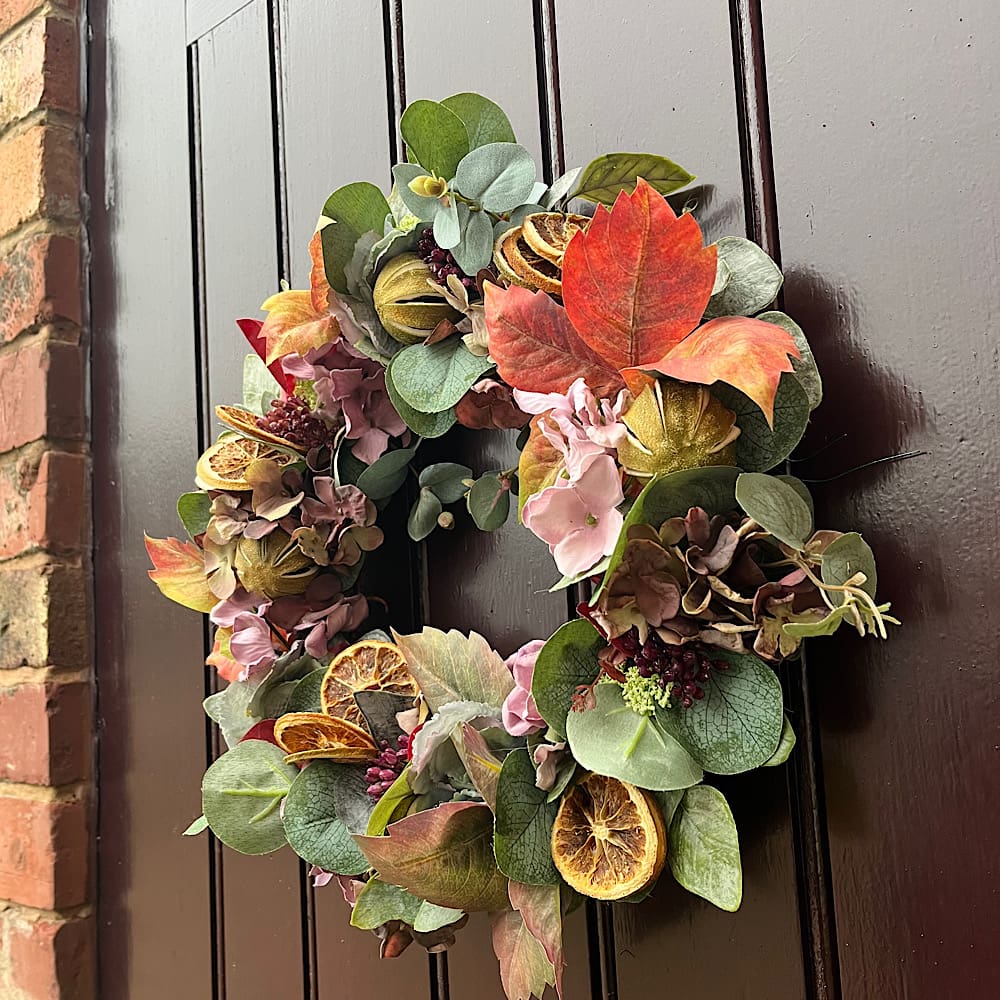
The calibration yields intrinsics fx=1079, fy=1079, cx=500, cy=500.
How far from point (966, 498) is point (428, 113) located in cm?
32

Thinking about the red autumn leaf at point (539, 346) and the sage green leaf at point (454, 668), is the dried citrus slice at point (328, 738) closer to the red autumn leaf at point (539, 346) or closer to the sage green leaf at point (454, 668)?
the sage green leaf at point (454, 668)

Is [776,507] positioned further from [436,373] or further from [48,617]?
[48,617]

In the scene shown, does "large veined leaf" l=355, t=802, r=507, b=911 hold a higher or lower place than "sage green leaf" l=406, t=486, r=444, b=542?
lower

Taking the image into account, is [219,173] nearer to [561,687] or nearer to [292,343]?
[292,343]

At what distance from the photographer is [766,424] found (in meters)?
0.46

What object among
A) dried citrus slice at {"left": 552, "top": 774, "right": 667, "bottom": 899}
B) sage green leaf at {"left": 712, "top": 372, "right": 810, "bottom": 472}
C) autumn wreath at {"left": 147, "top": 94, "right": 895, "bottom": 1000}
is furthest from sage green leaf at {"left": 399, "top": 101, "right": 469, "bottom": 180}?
dried citrus slice at {"left": 552, "top": 774, "right": 667, "bottom": 899}

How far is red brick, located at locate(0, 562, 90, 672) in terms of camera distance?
91 centimetres

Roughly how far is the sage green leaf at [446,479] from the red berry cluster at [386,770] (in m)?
0.15

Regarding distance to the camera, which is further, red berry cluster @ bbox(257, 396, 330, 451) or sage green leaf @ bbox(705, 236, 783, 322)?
red berry cluster @ bbox(257, 396, 330, 451)

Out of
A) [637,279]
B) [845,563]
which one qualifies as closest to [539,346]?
[637,279]

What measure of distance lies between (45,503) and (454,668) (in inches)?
20.2

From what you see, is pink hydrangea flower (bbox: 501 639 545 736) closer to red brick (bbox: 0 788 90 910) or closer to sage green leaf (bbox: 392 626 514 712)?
sage green leaf (bbox: 392 626 514 712)

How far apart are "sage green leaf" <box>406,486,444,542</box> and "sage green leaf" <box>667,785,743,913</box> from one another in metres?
0.24

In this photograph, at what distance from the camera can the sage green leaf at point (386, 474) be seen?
631 mm
